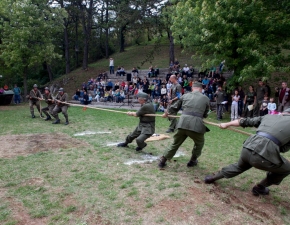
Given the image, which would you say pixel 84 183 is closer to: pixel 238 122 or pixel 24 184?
Answer: pixel 24 184

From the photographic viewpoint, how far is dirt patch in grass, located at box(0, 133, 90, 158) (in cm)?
804

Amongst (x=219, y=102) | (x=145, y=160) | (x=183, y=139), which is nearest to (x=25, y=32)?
(x=219, y=102)

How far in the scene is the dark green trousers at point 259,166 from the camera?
14.8ft

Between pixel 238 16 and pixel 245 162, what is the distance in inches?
436

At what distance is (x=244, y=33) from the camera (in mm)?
14578

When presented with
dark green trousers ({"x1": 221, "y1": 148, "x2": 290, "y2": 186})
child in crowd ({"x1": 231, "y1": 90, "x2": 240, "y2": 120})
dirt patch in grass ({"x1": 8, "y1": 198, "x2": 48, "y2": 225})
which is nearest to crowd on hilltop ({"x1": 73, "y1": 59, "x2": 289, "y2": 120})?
child in crowd ({"x1": 231, "y1": 90, "x2": 240, "y2": 120})

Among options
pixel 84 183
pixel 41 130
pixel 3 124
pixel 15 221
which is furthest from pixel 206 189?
pixel 3 124

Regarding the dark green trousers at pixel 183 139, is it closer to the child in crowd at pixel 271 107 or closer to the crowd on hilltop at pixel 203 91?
the child in crowd at pixel 271 107

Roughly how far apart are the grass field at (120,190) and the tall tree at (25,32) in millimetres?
17056

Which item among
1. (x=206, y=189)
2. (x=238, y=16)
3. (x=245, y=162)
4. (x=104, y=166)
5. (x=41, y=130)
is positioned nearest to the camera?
(x=245, y=162)

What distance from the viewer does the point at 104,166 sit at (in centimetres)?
667

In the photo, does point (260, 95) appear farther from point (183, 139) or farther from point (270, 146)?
point (270, 146)

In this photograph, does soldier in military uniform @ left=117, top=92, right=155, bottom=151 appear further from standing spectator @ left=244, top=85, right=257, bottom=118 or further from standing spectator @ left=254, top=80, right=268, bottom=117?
standing spectator @ left=254, top=80, right=268, bottom=117

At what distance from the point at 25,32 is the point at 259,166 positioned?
22872 millimetres
